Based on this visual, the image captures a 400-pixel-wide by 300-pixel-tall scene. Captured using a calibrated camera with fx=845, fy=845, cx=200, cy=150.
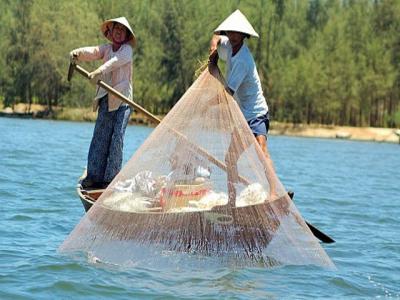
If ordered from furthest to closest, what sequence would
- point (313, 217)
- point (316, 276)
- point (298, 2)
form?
point (298, 2) < point (313, 217) < point (316, 276)

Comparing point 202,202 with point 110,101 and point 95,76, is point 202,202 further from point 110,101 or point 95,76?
point 110,101

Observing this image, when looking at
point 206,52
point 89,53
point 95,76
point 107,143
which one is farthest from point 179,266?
point 206,52

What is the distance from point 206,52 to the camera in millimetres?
53750

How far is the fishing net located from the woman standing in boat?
158 centimetres

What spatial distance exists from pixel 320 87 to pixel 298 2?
801cm

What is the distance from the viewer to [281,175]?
18062 mm

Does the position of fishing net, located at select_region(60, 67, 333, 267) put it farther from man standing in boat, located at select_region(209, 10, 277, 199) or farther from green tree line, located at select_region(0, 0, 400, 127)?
green tree line, located at select_region(0, 0, 400, 127)

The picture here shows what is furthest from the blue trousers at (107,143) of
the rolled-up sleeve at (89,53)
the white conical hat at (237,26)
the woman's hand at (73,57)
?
the white conical hat at (237,26)

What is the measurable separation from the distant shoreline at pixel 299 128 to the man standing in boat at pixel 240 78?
40.5 metres

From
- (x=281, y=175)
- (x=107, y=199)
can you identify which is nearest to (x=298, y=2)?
(x=281, y=175)

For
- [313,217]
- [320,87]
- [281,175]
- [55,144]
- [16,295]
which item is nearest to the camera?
[16,295]

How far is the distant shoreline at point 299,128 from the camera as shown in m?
48.2

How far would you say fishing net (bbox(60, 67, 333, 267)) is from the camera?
6.50m

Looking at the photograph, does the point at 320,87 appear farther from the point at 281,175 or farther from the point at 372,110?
the point at 281,175
